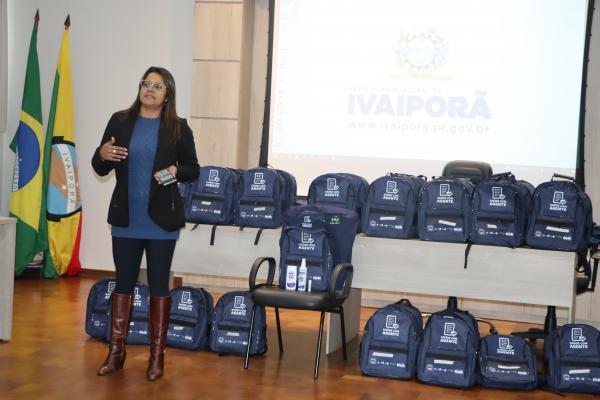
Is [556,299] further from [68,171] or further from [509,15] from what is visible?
[68,171]

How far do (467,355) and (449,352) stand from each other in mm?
96

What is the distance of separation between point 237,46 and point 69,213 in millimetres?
2161

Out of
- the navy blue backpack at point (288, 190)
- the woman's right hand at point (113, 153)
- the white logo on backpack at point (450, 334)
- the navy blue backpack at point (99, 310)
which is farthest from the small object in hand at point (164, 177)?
the white logo on backpack at point (450, 334)

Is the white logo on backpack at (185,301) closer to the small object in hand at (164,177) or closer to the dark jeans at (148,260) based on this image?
the dark jeans at (148,260)

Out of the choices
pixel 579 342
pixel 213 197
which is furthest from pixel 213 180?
pixel 579 342

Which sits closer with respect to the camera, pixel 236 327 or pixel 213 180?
pixel 236 327

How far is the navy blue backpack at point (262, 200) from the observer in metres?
5.13

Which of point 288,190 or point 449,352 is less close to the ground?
point 288,190

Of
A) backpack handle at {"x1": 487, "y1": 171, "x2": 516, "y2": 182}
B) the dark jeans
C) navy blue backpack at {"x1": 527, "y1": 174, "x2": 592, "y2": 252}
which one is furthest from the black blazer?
navy blue backpack at {"x1": 527, "y1": 174, "x2": 592, "y2": 252}

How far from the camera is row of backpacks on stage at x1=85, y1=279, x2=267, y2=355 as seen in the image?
4938 mm

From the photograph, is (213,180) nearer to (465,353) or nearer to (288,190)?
(288,190)

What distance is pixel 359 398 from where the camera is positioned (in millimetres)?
4145

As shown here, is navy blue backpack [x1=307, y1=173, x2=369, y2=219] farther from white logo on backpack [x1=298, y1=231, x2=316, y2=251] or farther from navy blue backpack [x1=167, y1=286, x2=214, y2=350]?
navy blue backpack [x1=167, y1=286, x2=214, y2=350]

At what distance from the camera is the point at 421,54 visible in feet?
23.1
